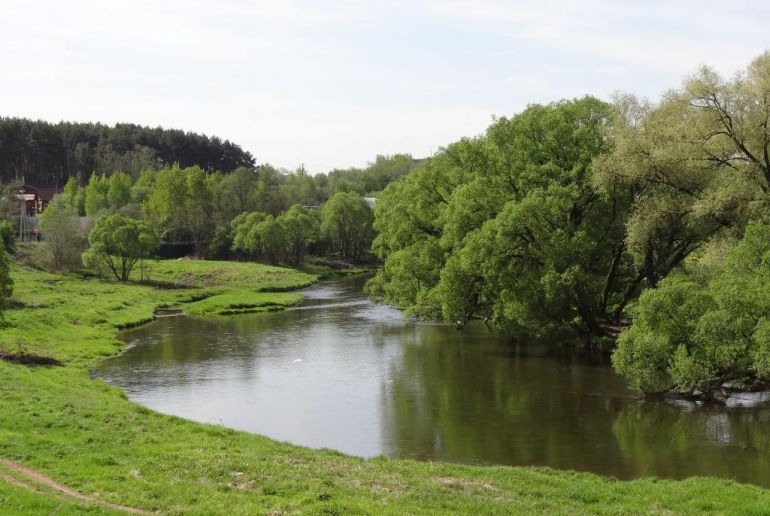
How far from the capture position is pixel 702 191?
41688mm

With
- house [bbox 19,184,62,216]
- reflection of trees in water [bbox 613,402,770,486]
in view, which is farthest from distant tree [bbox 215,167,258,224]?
reflection of trees in water [bbox 613,402,770,486]

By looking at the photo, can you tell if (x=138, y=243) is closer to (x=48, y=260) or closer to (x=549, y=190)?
(x=48, y=260)

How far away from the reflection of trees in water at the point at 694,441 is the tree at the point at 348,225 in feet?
325

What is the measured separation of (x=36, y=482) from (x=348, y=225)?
11398cm

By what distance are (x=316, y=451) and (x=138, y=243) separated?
7190 centimetres

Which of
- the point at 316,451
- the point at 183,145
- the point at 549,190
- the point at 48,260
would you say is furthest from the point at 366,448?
the point at 183,145

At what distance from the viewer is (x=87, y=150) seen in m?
171

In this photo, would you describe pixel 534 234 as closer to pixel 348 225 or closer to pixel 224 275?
pixel 224 275

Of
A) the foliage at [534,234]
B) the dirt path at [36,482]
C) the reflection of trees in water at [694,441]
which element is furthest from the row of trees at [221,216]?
the dirt path at [36,482]

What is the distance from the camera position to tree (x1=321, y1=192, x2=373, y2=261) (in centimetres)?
13112

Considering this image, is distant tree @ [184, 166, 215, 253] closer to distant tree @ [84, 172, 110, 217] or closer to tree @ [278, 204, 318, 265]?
distant tree @ [84, 172, 110, 217]

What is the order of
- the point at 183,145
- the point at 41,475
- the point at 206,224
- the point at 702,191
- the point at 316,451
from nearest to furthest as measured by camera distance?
the point at 41,475
the point at 316,451
the point at 702,191
the point at 206,224
the point at 183,145

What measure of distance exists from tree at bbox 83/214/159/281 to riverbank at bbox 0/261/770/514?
58.6 metres

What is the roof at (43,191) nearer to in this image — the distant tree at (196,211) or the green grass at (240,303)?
the distant tree at (196,211)
